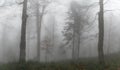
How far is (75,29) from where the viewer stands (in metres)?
44.4

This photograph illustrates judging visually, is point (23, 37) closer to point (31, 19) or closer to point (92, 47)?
point (31, 19)

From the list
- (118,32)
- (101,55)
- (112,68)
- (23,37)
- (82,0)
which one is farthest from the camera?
(118,32)

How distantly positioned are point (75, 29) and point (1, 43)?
135 ft

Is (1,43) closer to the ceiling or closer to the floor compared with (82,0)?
closer to the floor

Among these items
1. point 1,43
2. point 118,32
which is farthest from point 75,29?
point 1,43

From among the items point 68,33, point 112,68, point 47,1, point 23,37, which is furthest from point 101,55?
point 68,33

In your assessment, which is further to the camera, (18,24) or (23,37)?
(18,24)

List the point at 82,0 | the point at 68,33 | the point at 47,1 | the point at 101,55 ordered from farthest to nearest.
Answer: the point at 68,33 → the point at 82,0 → the point at 47,1 → the point at 101,55

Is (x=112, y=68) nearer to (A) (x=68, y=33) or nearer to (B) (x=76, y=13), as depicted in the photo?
(B) (x=76, y=13)

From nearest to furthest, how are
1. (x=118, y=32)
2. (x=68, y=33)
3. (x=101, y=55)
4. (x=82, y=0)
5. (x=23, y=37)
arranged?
(x=101, y=55) < (x=23, y=37) < (x=82, y=0) < (x=68, y=33) < (x=118, y=32)

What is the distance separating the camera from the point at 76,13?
43656mm

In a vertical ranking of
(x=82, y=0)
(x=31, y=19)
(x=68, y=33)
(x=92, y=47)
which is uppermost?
(x=82, y=0)

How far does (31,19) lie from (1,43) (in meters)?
31.4

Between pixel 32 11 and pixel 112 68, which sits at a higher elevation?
pixel 32 11
